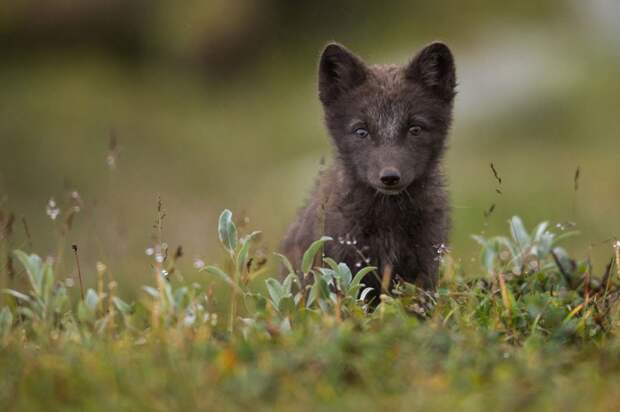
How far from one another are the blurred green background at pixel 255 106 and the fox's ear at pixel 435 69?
4.98 meters

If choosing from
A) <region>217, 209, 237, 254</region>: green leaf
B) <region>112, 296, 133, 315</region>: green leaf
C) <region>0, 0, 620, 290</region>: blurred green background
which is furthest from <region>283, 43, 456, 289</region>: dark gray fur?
<region>0, 0, 620, 290</region>: blurred green background

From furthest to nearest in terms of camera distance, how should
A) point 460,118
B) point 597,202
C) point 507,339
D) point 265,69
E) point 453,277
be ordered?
point 265,69, point 460,118, point 597,202, point 453,277, point 507,339

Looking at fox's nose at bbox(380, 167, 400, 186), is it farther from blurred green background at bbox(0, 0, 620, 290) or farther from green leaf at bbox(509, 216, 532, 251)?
blurred green background at bbox(0, 0, 620, 290)

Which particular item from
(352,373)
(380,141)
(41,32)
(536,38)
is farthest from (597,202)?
(41,32)

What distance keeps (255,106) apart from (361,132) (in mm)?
11031

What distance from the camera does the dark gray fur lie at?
19.5ft

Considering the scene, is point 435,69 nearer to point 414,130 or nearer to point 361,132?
point 414,130

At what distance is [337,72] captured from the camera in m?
6.36

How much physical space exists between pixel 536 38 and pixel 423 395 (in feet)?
44.6

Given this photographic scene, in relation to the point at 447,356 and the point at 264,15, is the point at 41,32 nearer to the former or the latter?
the point at 264,15

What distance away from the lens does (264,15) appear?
17812 millimetres

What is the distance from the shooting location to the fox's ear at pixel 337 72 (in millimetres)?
6285

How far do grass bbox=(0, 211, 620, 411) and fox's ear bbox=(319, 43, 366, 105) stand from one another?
1676mm

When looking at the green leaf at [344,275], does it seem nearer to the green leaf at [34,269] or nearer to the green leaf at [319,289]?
the green leaf at [319,289]
